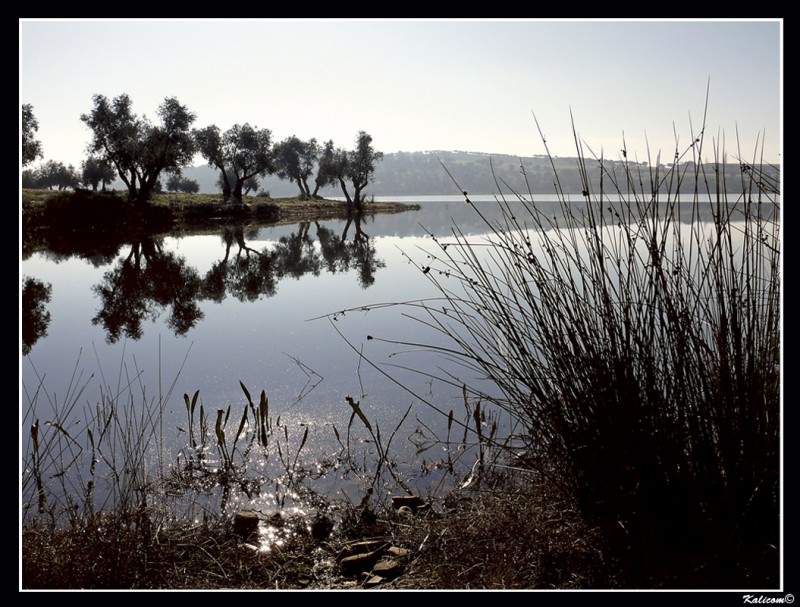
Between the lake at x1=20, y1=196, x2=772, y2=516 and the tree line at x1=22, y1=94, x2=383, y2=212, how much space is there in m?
5.27

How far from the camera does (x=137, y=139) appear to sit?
2345 centimetres

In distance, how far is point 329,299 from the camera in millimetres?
9141

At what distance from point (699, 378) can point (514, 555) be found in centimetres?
93

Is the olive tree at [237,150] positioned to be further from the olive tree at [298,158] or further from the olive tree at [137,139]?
the olive tree at [298,158]

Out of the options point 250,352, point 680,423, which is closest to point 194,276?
point 250,352

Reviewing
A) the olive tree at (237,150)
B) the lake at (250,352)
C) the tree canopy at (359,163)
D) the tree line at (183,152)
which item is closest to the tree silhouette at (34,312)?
the lake at (250,352)

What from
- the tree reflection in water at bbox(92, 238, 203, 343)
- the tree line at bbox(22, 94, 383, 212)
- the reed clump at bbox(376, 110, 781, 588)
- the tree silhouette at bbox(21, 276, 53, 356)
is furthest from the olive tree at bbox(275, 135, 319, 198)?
the reed clump at bbox(376, 110, 781, 588)

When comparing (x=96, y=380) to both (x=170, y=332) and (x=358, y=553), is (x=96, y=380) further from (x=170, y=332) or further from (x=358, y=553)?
(x=358, y=553)

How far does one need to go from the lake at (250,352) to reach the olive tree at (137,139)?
10916 mm

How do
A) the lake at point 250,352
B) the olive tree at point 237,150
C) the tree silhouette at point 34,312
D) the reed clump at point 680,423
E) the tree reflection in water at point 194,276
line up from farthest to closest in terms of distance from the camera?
the olive tree at point 237,150 → the tree reflection in water at point 194,276 → the tree silhouette at point 34,312 → the lake at point 250,352 → the reed clump at point 680,423

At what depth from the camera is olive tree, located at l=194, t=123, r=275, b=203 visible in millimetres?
29297

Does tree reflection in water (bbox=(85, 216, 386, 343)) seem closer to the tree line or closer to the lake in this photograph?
the lake

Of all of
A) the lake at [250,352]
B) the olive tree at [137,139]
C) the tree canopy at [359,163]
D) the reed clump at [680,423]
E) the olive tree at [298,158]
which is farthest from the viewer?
the olive tree at [298,158]

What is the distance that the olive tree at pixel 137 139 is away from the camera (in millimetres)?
23047
